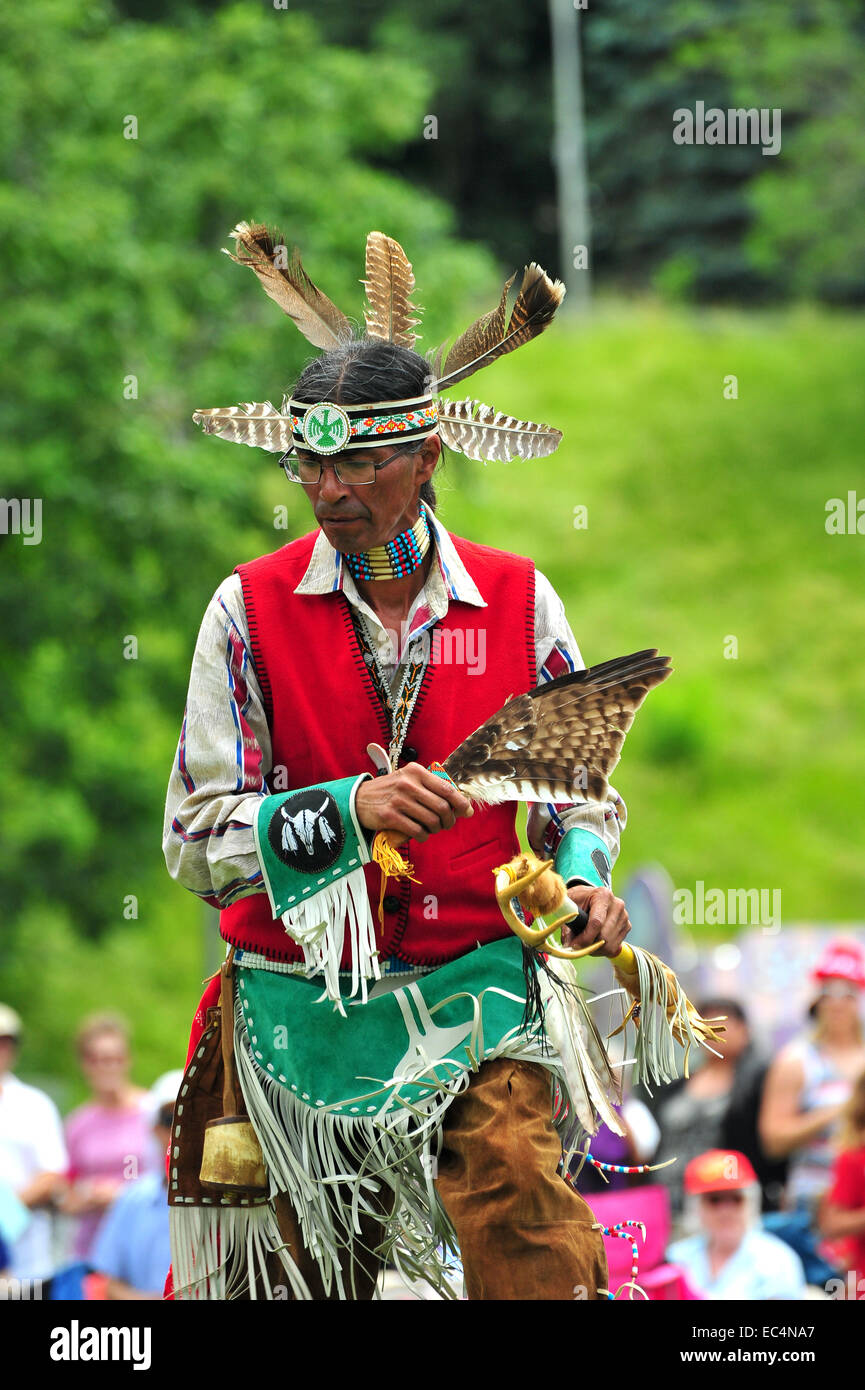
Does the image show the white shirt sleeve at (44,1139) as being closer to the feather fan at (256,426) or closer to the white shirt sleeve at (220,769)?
the white shirt sleeve at (220,769)

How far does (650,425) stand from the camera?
2444cm

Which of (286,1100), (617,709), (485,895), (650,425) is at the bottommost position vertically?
(286,1100)

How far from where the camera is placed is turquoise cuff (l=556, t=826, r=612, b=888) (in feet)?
10.8

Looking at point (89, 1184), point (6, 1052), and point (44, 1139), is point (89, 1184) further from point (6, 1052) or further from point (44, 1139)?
point (6, 1052)

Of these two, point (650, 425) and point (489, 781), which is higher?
point (650, 425)

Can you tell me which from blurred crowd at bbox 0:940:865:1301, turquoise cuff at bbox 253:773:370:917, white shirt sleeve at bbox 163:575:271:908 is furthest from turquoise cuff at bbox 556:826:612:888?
blurred crowd at bbox 0:940:865:1301

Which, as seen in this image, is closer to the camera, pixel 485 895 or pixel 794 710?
pixel 485 895

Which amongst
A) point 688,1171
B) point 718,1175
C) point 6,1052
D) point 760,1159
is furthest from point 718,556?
point 718,1175

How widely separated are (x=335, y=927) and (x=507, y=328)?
117cm

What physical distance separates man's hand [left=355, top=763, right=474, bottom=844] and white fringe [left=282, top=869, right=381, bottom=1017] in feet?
0.48

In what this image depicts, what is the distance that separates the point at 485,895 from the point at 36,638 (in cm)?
838

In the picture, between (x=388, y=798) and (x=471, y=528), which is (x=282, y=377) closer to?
(x=471, y=528)

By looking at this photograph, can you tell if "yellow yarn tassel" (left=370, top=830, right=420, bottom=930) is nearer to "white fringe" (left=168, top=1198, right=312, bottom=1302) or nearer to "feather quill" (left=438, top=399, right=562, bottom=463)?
"white fringe" (left=168, top=1198, right=312, bottom=1302)
